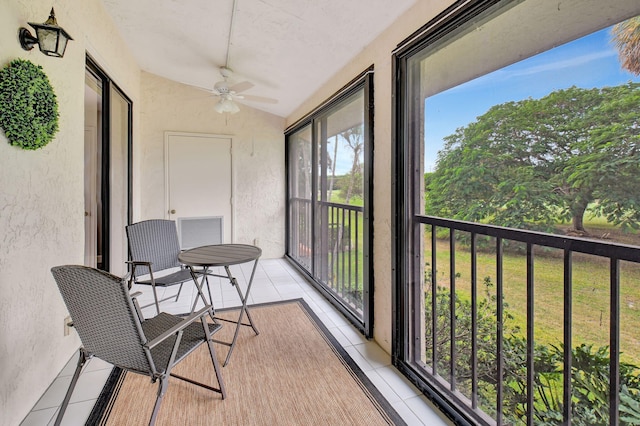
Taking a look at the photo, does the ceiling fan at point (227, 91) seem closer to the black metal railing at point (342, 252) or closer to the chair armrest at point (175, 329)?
the black metal railing at point (342, 252)

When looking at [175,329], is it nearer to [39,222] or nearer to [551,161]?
[39,222]

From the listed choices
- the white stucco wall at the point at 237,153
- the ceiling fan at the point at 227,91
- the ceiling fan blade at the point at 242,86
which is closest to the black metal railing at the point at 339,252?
the white stucco wall at the point at 237,153

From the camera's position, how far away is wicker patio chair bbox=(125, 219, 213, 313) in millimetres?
2504

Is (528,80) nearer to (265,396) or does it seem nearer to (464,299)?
(464,299)

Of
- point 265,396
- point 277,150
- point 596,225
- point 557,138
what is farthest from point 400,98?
point 277,150

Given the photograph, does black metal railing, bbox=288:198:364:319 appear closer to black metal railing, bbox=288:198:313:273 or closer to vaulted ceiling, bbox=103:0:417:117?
black metal railing, bbox=288:198:313:273

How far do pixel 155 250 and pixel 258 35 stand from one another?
2.16 meters

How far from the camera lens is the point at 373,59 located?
2289 mm

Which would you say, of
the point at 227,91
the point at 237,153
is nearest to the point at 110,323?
the point at 227,91

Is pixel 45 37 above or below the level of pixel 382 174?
above

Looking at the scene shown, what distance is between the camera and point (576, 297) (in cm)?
116

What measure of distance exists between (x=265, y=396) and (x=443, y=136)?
6.14ft

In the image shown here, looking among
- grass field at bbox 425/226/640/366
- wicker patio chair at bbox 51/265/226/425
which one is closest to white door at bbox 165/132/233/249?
wicker patio chair at bbox 51/265/226/425

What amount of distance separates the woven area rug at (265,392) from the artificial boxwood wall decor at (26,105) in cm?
150
